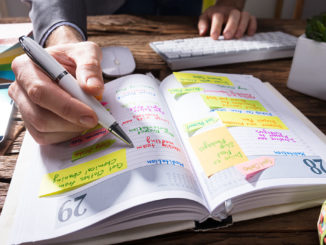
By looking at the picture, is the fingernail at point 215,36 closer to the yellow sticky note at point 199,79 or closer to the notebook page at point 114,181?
the yellow sticky note at point 199,79

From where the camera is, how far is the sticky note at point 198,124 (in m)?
0.44

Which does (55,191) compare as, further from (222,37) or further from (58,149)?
(222,37)

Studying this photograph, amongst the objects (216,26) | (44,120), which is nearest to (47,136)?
(44,120)

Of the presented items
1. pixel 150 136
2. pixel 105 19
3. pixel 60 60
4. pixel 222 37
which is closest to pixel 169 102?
pixel 150 136

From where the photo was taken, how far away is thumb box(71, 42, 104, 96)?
1.37 ft

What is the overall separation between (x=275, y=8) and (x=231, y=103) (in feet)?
8.56

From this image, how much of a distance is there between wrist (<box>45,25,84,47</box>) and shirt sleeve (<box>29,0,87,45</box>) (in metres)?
0.01

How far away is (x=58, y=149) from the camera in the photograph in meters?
0.42

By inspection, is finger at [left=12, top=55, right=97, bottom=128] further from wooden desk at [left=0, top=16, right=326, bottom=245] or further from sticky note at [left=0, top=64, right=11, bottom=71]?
sticky note at [left=0, top=64, right=11, bottom=71]

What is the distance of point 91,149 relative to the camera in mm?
405

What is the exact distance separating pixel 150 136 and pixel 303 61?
1.35 ft

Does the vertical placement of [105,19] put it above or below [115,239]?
above

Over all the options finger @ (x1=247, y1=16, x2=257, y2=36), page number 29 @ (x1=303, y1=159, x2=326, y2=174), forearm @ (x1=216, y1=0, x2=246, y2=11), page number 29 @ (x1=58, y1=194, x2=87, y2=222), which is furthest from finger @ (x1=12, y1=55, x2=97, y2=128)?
forearm @ (x1=216, y1=0, x2=246, y2=11)

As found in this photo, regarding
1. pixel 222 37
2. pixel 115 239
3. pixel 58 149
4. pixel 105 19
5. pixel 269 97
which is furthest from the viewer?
pixel 105 19
